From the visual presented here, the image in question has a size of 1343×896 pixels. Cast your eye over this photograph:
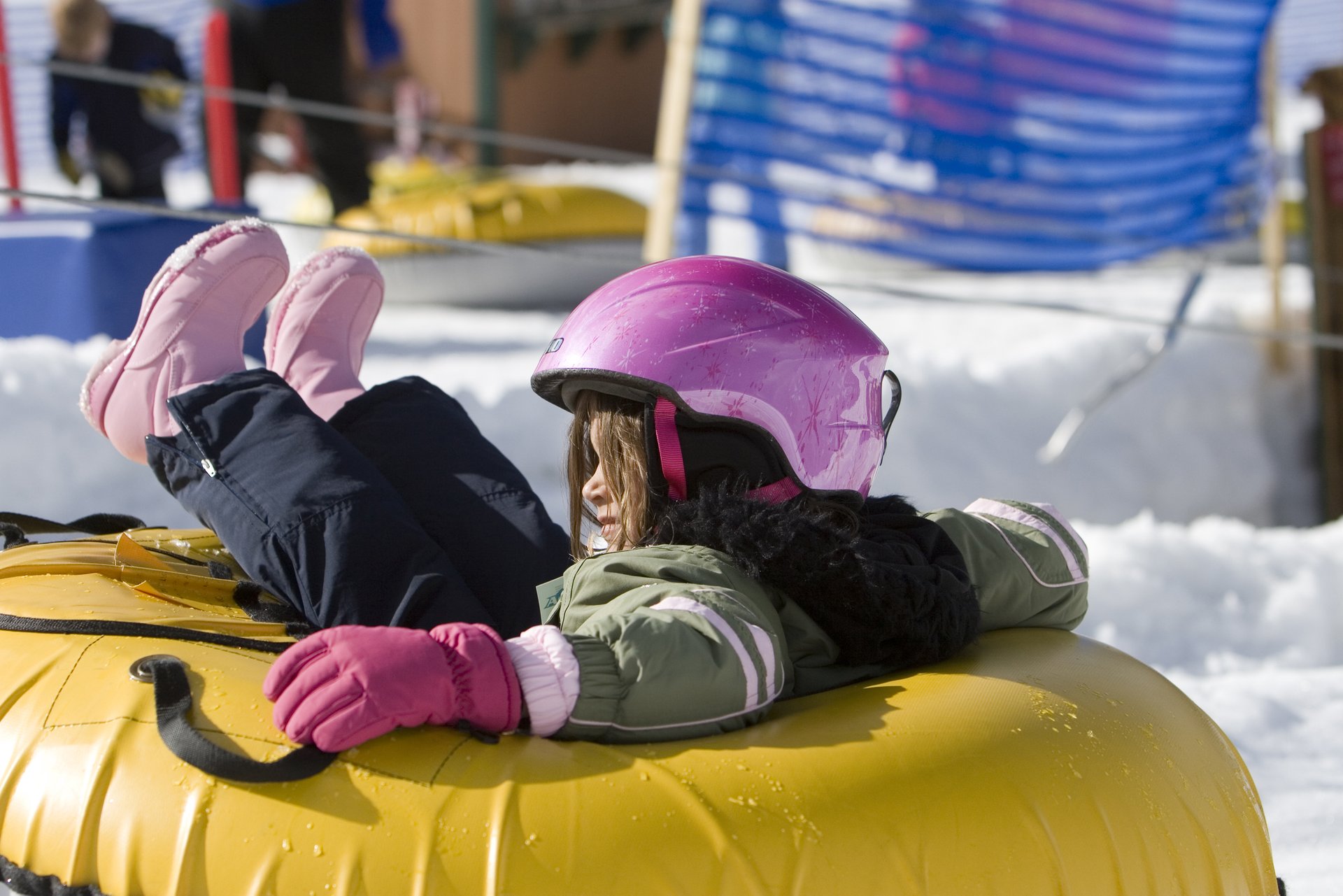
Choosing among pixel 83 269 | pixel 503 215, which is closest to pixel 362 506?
pixel 83 269

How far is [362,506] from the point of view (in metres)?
1.67

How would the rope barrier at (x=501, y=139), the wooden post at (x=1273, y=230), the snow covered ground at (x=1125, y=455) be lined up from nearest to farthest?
the snow covered ground at (x=1125, y=455), the rope barrier at (x=501, y=139), the wooden post at (x=1273, y=230)

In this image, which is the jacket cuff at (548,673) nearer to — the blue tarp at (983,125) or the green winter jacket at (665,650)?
the green winter jacket at (665,650)

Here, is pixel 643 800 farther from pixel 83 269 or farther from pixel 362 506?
pixel 83 269

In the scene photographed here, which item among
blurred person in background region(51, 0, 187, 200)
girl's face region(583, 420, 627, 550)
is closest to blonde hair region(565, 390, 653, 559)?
girl's face region(583, 420, 627, 550)

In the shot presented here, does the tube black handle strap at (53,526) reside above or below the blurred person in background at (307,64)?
below

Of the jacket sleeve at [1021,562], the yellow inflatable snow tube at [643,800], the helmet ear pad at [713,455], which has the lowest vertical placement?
the yellow inflatable snow tube at [643,800]

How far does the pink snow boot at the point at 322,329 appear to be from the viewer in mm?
2102

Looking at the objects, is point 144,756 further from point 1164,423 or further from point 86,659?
point 1164,423

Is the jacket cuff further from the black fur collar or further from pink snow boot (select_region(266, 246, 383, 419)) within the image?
pink snow boot (select_region(266, 246, 383, 419))

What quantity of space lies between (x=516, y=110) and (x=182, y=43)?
863cm

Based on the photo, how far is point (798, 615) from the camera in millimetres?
1381

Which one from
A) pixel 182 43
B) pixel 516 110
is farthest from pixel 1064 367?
pixel 516 110

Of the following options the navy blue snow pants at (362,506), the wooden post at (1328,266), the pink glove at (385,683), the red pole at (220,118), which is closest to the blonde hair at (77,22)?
the red pole at (220,118)
